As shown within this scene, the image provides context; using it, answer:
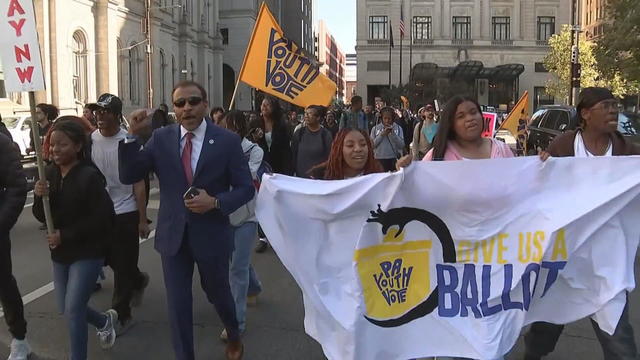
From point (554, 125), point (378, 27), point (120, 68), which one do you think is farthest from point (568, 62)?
point (554, 125)

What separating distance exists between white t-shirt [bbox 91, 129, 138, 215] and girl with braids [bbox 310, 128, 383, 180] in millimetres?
1947

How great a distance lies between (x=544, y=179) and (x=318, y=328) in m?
1.65

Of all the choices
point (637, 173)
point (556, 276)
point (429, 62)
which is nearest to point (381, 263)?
point (556, 276)

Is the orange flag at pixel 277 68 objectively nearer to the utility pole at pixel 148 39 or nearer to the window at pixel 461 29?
the utility pole at pixel 148 39

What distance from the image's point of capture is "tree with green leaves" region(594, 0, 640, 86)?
2066cm

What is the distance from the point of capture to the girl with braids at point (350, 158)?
161 inches

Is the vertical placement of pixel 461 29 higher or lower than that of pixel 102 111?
higher

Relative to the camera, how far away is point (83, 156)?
13.9ft

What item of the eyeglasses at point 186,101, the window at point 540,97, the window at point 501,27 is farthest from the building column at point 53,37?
the window at point 540,97

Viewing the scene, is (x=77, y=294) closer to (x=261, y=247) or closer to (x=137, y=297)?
(x=137, y=297)

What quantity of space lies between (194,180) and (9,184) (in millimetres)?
1317

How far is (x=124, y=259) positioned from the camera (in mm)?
5277

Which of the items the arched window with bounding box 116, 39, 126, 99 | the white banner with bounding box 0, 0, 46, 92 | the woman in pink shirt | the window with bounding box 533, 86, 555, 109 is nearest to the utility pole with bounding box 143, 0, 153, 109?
the arched window with bounding box 116, 39, 126, 99

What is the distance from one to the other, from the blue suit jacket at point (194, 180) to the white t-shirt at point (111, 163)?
123 centimetres
